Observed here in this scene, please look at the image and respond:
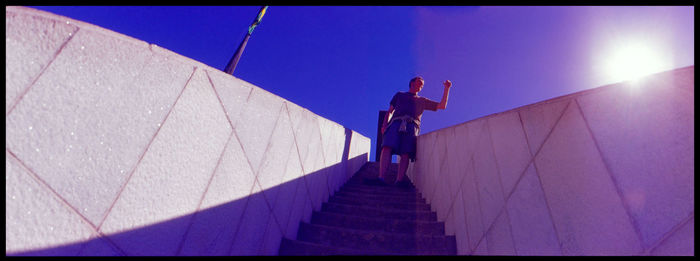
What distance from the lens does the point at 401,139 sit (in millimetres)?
3273

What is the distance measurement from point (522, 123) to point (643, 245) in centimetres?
78

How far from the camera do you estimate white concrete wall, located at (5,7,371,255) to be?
61cm

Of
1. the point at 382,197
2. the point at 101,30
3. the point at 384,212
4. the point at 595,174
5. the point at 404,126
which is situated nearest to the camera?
the point at 101,30

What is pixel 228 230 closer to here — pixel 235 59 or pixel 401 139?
pixel 401 139

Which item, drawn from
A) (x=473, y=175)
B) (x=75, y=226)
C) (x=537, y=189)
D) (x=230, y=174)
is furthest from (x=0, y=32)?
(x=473, y=175)

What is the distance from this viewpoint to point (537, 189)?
47.2 inches

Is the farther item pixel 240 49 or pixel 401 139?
pixel 240 49

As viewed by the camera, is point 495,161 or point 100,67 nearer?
point 100,67

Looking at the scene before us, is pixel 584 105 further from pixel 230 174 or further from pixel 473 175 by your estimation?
pixel 230 174

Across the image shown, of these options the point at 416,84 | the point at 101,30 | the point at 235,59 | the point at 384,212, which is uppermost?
the point at 235,59

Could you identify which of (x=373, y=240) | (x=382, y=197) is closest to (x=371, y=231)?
(x=373, y=240)

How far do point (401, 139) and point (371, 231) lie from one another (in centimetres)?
152

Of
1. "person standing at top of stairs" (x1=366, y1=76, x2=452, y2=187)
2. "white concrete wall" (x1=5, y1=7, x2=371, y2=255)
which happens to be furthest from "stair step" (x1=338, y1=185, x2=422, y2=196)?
"white concrete wall" (x1=5, y1=7, x2=371, y2=255)

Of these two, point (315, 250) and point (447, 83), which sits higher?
point (447, 83)
